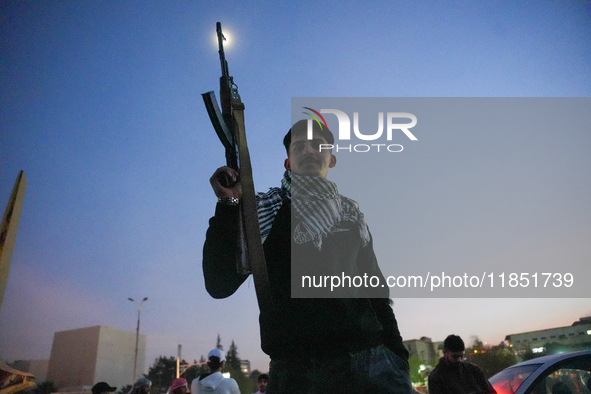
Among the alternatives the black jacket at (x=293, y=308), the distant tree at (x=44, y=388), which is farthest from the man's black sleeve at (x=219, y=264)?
the distant tree at (x=44, y=388)

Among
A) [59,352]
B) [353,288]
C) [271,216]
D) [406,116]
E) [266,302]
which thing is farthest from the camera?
[59,352]

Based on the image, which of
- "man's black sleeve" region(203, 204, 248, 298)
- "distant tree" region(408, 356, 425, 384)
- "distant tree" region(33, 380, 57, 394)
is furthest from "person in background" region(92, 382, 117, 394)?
"distant tree" region(408, 356, 425, 384)

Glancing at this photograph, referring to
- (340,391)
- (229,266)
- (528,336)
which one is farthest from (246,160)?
(528,336)

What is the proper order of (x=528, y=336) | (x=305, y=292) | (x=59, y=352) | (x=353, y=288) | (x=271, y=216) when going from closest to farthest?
(x=305, y=292), (x=353, y=288), (x=271, y=216), (x=59, y=352), (x=528, y=336)

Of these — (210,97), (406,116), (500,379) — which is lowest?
→ (500,379)

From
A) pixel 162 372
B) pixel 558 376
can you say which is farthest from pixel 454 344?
pixel 162 372

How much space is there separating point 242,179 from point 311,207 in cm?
50

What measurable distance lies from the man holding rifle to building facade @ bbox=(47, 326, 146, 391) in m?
55.8

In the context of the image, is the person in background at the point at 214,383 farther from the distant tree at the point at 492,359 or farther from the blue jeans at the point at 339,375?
the distant tree at the point at 492,359

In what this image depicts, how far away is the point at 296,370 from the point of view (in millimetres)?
1484

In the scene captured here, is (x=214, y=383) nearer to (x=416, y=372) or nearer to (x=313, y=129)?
(x=313, y=129)

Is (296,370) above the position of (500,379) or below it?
above

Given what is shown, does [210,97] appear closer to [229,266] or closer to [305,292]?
[229,266]

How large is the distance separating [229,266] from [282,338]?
433 mm
